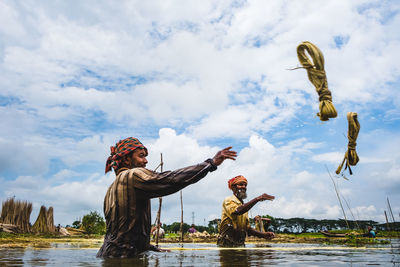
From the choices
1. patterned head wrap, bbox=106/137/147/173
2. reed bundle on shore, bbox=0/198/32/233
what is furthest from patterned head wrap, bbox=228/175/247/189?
reed bundle on shore, bbox=0/198/32/233

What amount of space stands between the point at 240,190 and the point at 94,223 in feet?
80.4

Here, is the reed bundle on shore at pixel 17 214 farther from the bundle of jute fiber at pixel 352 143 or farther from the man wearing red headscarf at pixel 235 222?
the bundle of jute fiber at pixel 352 143

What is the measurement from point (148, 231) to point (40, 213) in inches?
1076

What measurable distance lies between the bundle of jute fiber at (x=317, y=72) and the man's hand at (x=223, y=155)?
6.70 ft

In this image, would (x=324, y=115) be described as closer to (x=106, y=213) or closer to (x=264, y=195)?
(x=264, y=195)

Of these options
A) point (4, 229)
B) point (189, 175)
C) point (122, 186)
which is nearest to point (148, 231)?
point (122, 186)

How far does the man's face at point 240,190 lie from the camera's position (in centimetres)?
686

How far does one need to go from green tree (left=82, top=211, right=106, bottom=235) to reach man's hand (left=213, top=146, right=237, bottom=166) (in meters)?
27.2

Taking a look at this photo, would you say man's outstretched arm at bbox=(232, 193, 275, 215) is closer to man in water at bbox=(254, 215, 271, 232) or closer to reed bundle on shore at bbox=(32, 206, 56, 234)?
man in water at bbox=(254, 215, 271, 232)

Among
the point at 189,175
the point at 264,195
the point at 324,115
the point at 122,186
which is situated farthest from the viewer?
the point at 264,195

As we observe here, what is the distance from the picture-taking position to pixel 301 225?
3290 inches

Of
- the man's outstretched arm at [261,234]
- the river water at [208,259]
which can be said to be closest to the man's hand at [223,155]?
the river water at [208,259]

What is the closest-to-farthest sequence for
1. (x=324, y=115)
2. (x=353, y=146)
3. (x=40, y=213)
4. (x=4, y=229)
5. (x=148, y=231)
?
(x=148, y=231) → (x=324, y=115) → (x=353, y=146) → (x=4, y=229) → (x=40, y=213)

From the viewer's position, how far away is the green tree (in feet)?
91.9
